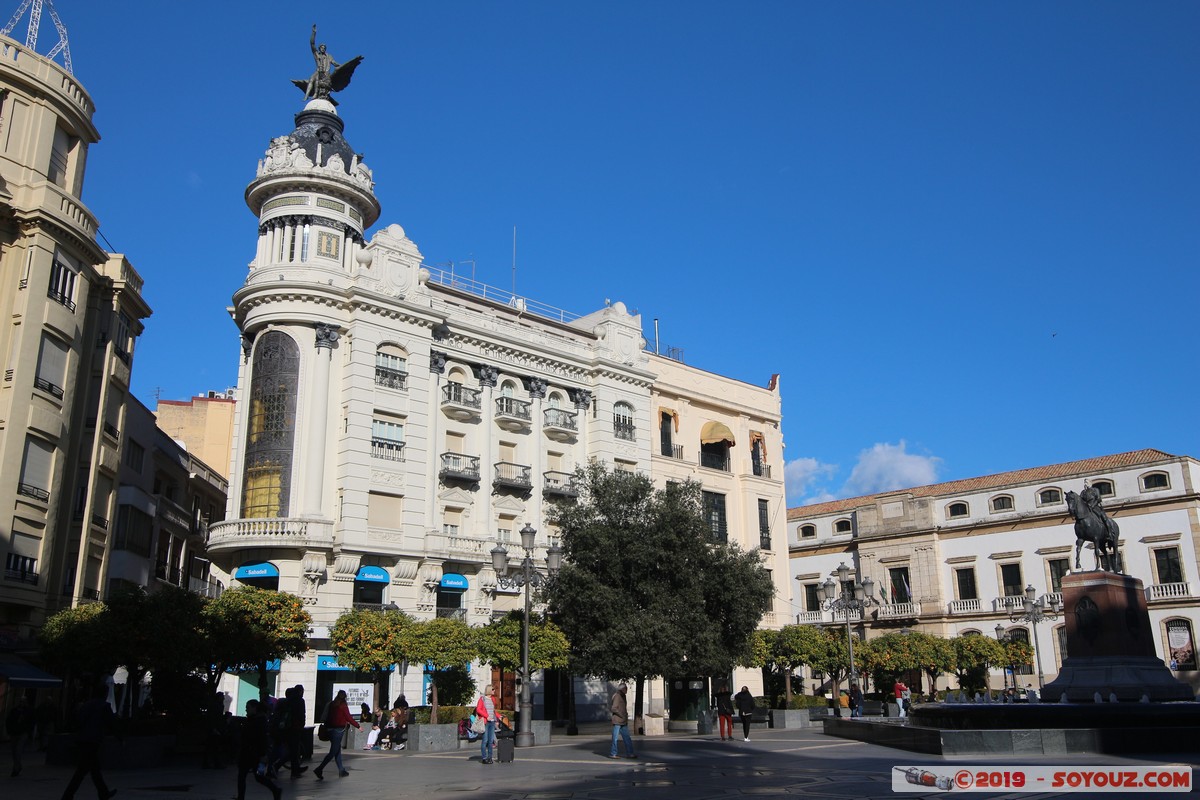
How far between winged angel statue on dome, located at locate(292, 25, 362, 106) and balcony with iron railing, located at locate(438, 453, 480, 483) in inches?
649

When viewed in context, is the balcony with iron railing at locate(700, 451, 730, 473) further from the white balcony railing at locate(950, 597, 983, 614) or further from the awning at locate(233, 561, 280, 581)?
the awning at locate(233, 561, 280, 581)

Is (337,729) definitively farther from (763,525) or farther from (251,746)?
(763,525)

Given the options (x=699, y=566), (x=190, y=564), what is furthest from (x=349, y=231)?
(x=190, y=564)

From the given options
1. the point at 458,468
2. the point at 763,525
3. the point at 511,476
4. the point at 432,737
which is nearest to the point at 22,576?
the point at 432,737

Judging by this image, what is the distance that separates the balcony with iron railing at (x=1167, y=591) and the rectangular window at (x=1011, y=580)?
250 inches

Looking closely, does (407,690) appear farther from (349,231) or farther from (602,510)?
(349,231)

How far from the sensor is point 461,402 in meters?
40.5

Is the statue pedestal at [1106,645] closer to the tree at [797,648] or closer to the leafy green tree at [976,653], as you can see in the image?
the tree at [797,648]

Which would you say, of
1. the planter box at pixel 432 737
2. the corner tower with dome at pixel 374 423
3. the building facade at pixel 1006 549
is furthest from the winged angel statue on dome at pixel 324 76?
the building facade at pixel 1006 549

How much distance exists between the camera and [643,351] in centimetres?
4897

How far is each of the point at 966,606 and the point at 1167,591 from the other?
33.8 feet

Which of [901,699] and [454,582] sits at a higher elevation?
[454,582]

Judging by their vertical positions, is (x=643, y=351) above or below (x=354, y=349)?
above

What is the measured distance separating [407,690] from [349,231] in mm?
18056
